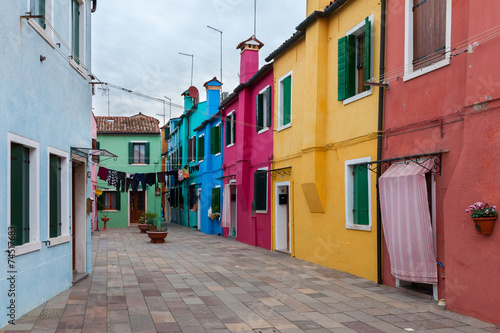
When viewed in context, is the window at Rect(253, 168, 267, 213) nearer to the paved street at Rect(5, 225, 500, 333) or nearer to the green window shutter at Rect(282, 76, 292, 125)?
the green window shutter at Rect(282, 76, 292, 125)

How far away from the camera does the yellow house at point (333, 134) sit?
31.4 ft

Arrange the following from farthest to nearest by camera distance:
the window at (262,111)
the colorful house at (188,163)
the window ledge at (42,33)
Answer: the colorful house at (188,163)
the window at (262,111)
the window ledge at (42,33)

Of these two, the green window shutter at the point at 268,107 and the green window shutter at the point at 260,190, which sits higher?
the green window shutter at the point at 268,107

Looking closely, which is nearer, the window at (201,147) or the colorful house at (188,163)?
the window at (201,147)

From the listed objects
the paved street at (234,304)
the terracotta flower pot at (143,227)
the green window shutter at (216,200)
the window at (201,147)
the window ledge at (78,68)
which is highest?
the window ledge at (78,68)

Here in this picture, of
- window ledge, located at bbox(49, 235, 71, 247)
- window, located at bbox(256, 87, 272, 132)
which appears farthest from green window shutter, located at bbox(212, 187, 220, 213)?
window ledge, located at bbox(49, 235, 71, 247)

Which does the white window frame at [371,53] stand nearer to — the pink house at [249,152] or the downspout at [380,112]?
the downspout at [380,112]

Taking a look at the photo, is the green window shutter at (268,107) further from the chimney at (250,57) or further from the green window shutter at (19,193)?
the green window shutter at (19,193)

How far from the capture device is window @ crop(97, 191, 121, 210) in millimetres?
31667

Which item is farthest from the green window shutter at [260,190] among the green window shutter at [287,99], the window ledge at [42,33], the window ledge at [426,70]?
the window ledge at [42,33]

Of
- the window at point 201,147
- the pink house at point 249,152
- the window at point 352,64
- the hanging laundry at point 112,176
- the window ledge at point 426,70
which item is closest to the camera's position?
the window ledge at point 426,70

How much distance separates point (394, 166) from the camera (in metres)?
8.51

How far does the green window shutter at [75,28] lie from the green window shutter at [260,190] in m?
7.70

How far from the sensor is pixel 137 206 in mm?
33094
